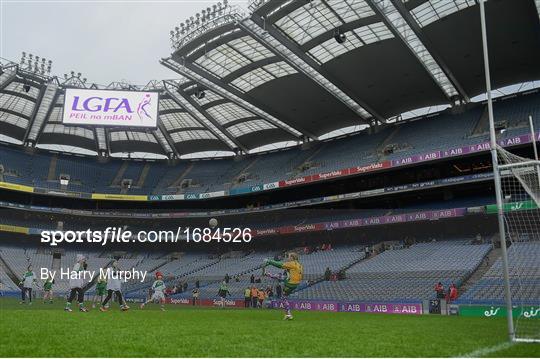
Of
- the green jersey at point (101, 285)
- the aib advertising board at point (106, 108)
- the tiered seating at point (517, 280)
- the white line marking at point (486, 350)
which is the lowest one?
the white line marking at point (486, 350)

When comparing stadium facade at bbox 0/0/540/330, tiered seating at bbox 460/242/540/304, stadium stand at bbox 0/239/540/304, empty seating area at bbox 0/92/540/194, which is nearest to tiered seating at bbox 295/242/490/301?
stadium stand at bbox 0/239/540/304

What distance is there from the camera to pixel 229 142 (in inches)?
2208

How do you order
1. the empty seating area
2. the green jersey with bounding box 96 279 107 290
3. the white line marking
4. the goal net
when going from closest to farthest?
the white line marking < the goal net < the green jersey with bounding box 96 279 107 290 < the empty seating area

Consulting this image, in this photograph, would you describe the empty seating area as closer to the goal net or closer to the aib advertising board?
the goal net

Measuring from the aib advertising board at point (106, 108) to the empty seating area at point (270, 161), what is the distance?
1630 centimetres

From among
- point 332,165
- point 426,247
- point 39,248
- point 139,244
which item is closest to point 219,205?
point 139,244

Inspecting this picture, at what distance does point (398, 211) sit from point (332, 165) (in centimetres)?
856

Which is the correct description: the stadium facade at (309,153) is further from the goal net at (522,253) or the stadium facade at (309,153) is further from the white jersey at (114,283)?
the white jersey at (114,283)

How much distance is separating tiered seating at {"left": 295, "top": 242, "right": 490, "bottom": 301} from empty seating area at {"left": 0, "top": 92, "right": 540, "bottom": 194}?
356 inches

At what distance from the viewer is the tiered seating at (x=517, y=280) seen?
913 inches

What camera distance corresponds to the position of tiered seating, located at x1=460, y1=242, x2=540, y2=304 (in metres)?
23.2

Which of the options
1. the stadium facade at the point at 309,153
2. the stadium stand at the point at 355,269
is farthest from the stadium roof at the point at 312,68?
the stadium stand at the point at 355,269

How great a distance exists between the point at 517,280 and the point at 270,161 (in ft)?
112

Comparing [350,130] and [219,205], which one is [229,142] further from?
[350,130]
